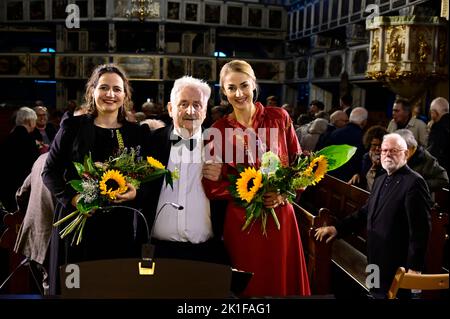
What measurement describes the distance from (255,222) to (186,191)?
0.38 meters

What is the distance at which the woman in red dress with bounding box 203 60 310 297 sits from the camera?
2711 millimetres

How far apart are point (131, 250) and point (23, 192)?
4.59 feet

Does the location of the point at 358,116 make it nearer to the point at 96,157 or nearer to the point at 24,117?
the point at 24,117

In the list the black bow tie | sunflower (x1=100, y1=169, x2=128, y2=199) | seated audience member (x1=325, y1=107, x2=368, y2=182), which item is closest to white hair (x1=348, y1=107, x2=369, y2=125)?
seated audience member (x1=325, y1=107, x2=368, y2=182)

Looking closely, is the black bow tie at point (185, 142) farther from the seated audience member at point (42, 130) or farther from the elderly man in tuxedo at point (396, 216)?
the seated audience member at point (42, 130)

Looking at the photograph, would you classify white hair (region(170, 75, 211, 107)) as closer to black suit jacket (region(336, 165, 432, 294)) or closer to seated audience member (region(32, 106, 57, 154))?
black suit jacket (region(336, 165, 432, 294))

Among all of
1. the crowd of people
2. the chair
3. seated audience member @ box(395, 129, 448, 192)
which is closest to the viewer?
the chair

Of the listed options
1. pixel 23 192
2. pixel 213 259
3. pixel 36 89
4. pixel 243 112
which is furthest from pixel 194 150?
pixel 36 89

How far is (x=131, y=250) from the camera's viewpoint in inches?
109

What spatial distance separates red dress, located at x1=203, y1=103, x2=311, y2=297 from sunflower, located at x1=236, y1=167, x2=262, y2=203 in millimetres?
252

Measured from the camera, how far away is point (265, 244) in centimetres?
272

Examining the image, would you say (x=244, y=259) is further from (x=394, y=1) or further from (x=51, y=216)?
(x=394, y=1)

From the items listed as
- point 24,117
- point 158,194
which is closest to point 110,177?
point 158,194

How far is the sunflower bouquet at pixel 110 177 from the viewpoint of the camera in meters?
2.35
